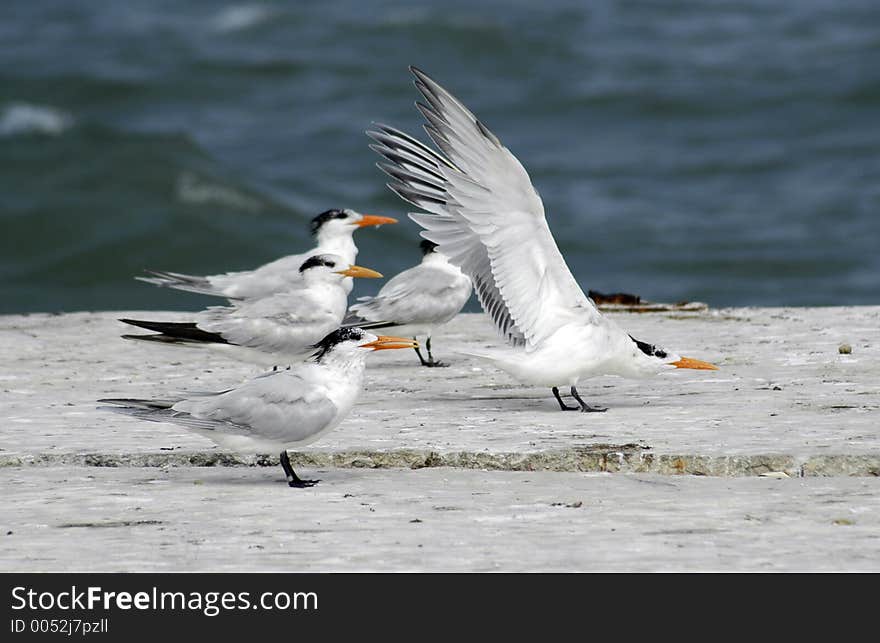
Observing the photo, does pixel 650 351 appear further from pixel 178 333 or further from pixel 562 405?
pixel 178 333

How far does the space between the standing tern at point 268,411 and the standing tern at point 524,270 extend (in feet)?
4.25

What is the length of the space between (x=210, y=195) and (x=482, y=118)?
23.0 ft

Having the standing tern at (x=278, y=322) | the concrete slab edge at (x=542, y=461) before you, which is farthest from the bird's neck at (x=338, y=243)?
the concrete slab edge at (x=542, y=461)

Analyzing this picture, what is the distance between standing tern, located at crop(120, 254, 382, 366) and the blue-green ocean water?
9.27m

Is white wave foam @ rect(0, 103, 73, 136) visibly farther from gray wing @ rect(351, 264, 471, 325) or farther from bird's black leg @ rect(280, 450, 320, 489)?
bird's black leg @ rect(280, 450, 320, 489)

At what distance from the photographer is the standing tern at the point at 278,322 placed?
6449 millimetres

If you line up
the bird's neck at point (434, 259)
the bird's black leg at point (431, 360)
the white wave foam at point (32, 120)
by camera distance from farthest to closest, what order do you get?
the white wave foam at point (32, 120), the bird's neck at point (434, 259), the bird's black leg at point (431, 360)

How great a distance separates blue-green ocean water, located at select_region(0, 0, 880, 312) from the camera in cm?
1831

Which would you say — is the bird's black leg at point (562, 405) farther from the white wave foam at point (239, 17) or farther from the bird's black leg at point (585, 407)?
the white wave foam at point (239, 17)

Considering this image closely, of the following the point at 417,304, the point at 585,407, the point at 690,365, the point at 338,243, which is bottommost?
the point at 585,407

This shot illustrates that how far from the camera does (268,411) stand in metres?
4.70

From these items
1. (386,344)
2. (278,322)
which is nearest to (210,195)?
(278,322)

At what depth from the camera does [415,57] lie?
30.6 meters

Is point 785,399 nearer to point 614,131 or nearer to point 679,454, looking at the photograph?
point 679,454
